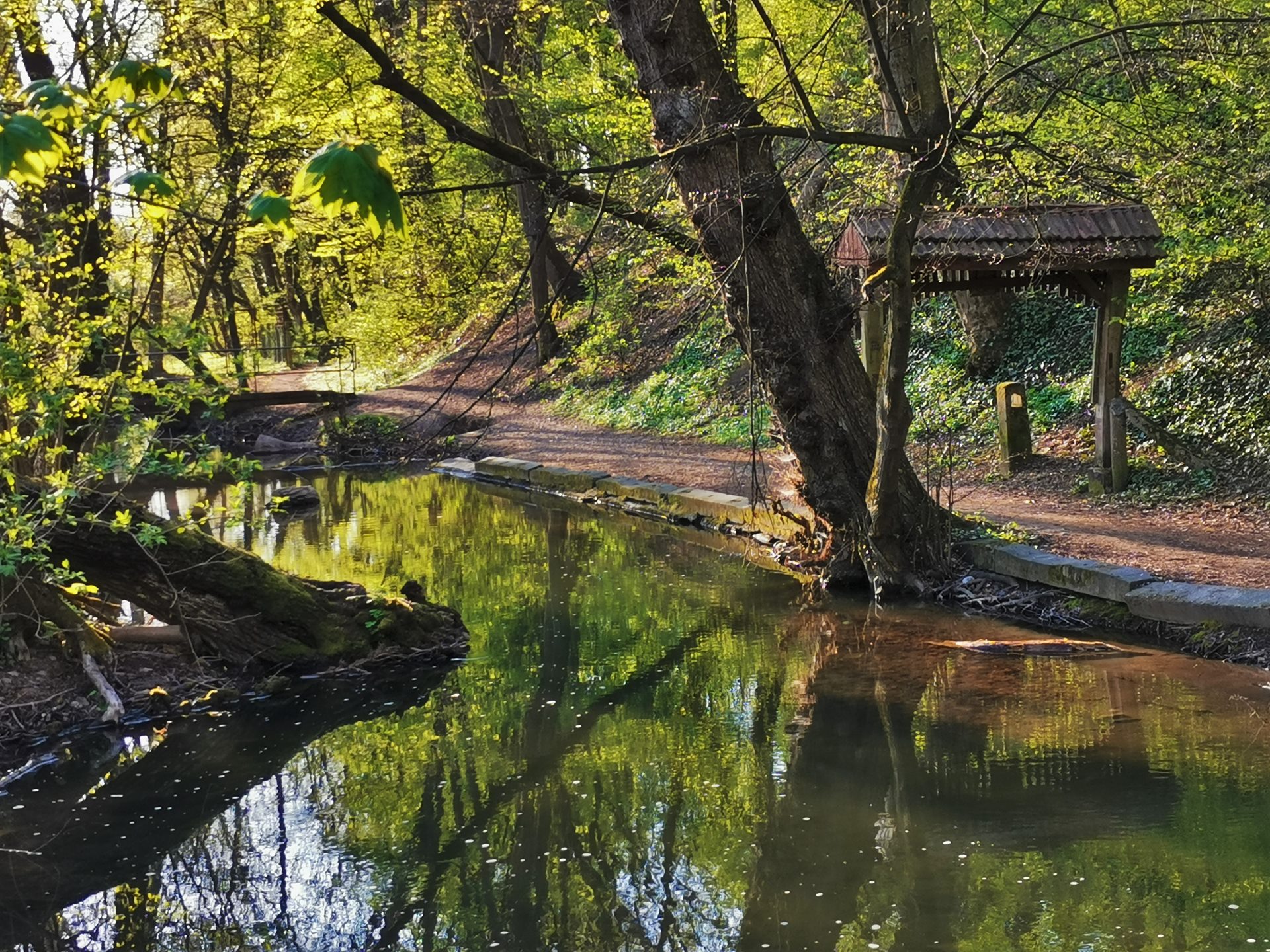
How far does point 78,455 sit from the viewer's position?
7875 mm

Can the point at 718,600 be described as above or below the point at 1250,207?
below

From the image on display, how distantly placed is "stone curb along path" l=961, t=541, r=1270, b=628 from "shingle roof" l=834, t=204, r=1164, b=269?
8.90 feet

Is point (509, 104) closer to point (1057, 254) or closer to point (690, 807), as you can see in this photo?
point (1057, 254)

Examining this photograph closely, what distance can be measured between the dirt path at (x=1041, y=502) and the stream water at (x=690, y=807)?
1097mm

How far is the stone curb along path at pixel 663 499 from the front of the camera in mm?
11703

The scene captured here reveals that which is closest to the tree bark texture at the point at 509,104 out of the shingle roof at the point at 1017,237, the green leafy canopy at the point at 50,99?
the shingle roof at the point at 1017,237

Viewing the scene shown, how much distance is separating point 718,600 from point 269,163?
18.3 feet

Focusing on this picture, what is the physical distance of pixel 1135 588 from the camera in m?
8.04

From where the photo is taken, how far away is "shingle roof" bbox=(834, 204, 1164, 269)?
33.9 feet

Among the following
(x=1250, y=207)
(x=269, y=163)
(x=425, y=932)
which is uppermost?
(x=269, y=163)

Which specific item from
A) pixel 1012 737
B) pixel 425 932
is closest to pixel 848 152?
pixel 1012 737

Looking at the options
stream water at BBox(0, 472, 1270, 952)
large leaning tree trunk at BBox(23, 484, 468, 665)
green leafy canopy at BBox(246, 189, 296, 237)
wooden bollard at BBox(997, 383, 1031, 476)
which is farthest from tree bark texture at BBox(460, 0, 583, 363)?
green leafy canopy at BBox(246, 189, 296, 237)

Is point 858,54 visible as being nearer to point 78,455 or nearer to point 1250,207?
point 1250,207

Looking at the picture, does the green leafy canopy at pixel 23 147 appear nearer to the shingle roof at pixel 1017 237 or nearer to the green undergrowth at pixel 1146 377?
the shingle roof at pixel 1017 237
